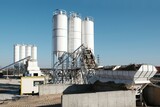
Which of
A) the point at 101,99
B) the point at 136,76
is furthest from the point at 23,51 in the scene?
the point at 101,99

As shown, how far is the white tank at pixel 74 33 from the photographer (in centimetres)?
3500

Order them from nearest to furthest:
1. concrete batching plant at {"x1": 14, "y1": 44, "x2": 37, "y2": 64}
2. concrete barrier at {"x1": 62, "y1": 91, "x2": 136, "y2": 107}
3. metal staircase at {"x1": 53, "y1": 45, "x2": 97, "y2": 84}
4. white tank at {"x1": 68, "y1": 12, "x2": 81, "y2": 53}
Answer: concrete barrier at {"x1": 62, "y1": 91, "x2": 136, "y2": 107}
metal staircase at {"x1": 53, "y1": 45, "x2": 97, "y2": 84}
white tank at {"x1": 68, "y1": 12, "x2": 81, "y2": 53}
concrete batching plant at {"x1": 14, "y1": 44, "x2": 37, "y2": 64}

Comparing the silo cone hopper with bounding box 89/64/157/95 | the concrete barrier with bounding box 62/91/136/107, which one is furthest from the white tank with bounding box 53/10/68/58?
the concrete barrier with bounding box 62/91/136/107

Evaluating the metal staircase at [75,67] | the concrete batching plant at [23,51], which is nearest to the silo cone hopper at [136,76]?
the metal staircase at [75,67]

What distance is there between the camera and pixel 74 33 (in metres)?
35.2

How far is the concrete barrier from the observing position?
630 inches

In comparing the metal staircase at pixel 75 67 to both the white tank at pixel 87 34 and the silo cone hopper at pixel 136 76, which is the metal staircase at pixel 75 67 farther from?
the silo cone hopper at pixel 136 76

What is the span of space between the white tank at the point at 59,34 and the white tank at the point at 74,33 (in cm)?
104

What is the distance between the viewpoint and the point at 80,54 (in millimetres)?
33656

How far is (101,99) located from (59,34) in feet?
60.4

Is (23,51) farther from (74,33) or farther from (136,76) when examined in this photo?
(136,76)

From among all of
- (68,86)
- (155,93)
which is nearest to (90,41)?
(68,86)

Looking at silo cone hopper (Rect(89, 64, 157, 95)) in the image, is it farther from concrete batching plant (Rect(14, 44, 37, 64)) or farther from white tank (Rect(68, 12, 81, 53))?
concrete batching plant (Rect(14, 44, 37, 64))

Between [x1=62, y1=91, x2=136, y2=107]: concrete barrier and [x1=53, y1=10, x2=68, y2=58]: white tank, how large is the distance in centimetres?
1726
